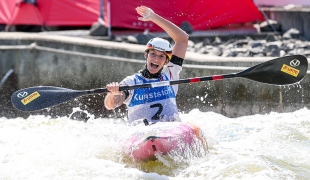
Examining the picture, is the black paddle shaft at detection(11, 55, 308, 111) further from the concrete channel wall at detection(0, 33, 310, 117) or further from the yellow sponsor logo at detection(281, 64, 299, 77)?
the concrete channel wall at detection(0, 33, 310, 117)

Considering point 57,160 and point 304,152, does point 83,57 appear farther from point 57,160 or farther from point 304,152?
point 304,152

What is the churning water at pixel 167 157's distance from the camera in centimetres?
789

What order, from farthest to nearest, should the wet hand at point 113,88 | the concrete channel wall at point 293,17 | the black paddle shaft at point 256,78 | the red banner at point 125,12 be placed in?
the concrete channel wall at point 293,17 → the red banner at point 125,12 → the black paddle shaft at point 256,78 → the wet hand at point 113,88

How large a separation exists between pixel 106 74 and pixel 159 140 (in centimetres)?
391

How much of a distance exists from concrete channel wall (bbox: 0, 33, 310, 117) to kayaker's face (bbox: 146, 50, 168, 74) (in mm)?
2454

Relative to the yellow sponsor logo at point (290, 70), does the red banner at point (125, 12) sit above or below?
above

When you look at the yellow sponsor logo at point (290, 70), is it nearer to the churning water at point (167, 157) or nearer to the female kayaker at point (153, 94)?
the churning water at point (167, 157)

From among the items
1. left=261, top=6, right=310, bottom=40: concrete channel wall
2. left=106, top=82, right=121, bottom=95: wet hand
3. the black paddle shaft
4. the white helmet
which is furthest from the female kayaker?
left=261, top=6, right=310, bottom=40: concrete channel wall

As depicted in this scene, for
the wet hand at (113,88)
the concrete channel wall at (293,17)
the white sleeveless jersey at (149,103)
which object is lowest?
the white sleeveless jersey at (149,103)

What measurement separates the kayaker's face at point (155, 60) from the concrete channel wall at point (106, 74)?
2454mm

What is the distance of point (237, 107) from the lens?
10.8 m

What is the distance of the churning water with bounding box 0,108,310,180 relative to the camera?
789 centimetres

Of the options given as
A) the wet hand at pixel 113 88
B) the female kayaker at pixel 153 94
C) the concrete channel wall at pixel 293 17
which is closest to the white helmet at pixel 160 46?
the female kayaker at pixel 153 94

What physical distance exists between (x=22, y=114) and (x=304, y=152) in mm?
4758
